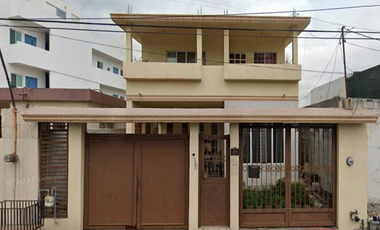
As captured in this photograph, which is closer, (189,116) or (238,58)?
(189,116)

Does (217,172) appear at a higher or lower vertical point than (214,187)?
higher

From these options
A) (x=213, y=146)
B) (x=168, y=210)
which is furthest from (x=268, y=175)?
(x=168, y=210)

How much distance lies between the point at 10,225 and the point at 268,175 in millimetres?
6284

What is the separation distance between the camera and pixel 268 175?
18.2 feet

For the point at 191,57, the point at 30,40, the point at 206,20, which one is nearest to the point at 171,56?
the point at 191,57

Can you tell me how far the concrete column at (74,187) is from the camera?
5137 millimetres

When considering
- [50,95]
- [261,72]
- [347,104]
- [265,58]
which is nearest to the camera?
[347,104]

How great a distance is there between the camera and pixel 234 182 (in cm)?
528

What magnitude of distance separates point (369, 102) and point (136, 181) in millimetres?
7314

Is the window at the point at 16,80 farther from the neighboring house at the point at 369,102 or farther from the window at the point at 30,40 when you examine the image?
the neighboring house at the point at 369,102

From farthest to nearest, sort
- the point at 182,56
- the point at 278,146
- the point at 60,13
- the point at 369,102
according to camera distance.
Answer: the point at 60,13 → the point at 182,56 → the point at 369,102 → the point at 278,146

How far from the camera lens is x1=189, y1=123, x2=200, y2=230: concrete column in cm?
519

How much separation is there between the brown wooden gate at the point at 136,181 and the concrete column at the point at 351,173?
3841mm

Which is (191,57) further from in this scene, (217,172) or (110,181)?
(110,181)
